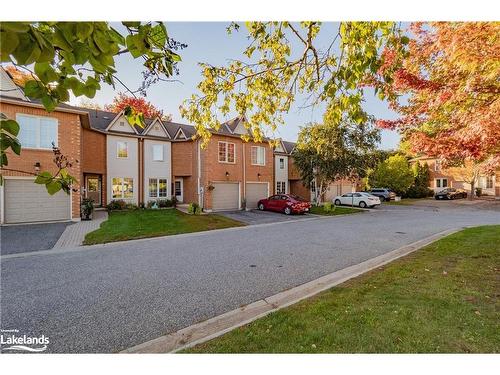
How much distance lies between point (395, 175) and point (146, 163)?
31.5 meters

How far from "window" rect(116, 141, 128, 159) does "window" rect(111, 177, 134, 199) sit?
5.29 feet

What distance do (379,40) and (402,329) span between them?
3.83 metres

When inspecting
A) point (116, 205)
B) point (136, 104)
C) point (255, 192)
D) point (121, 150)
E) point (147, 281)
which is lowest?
point (147, 281)

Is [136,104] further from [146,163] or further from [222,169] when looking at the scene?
[146,163]

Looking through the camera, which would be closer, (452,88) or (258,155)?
(452,88)

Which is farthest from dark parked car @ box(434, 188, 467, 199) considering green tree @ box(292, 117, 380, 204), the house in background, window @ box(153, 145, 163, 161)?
window @ box(153, 145, 163, 161)

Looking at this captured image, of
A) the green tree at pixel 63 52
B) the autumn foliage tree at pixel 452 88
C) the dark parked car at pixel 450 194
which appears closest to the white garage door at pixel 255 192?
the autumn foliage tree at pixel 452 88

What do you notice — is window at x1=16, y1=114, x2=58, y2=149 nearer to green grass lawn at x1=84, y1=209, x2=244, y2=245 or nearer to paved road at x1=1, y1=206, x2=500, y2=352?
green grass lawn at x1=84, y1=209, x2=244, y2=245

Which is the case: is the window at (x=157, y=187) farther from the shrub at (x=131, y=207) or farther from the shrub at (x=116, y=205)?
the shrub at (x=116, y=205)

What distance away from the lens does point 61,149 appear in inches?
524

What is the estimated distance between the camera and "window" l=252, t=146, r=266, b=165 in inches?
879

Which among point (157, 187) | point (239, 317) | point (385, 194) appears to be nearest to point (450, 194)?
point (385, 194)

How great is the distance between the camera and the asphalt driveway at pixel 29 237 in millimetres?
8571
